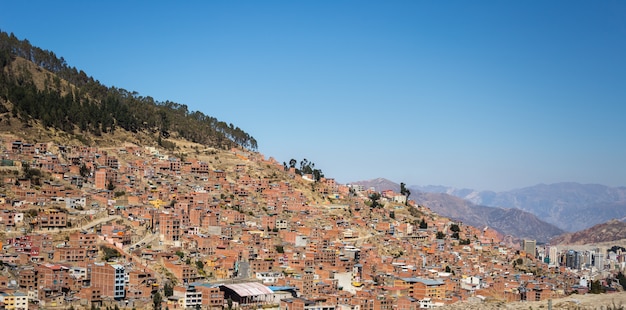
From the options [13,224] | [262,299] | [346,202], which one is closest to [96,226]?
[13,224]

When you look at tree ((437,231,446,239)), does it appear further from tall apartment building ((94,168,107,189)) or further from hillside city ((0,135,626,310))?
tall apartment building ((94,168,107,189))

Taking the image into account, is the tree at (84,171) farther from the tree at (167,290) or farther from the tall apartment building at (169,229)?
the tree at (167,290)

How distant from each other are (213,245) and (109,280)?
28.2ft

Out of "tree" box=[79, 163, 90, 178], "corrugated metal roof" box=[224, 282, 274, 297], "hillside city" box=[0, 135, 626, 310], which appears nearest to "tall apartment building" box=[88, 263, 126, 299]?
"hillside city" box=[0, 135, 626, 310]

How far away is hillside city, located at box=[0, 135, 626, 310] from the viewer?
30.1m

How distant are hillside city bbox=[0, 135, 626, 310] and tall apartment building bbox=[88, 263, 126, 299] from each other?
0.14 feet

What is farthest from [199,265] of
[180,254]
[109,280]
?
[109,280]

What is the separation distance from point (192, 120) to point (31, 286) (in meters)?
41.1

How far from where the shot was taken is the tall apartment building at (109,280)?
29062 mm

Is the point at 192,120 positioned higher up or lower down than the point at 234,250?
higher up

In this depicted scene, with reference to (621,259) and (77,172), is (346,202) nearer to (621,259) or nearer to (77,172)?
(77,172)

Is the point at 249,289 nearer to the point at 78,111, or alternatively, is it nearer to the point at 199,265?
the point at 199,265

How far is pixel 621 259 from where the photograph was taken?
76.2 meters

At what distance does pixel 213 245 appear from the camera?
37.2m
